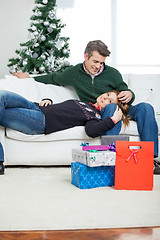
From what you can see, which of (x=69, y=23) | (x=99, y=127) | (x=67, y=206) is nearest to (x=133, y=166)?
(x=67, y=206)

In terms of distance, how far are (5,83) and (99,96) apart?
0.83m

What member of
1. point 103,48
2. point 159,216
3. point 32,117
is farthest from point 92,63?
point 159,216

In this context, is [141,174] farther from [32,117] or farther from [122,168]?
[32,117]

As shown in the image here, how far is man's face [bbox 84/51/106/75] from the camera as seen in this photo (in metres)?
2.66

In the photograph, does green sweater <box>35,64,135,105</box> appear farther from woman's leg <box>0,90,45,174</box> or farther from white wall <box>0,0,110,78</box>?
white wall <box>0,0,110,78</box>

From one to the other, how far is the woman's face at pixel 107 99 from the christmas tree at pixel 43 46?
4.42ft

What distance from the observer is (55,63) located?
3.97 metres

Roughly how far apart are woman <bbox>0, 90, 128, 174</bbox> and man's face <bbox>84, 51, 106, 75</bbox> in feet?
1.32

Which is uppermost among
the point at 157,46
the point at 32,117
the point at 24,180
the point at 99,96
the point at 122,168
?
the point at 157,46

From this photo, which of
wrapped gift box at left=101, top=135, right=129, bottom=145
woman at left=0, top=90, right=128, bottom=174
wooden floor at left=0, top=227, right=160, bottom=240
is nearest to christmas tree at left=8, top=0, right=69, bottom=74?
woman at left=0, top=90, right=128, bottom=174

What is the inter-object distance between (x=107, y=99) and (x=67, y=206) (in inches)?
52.3

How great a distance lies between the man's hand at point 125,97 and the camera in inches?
101

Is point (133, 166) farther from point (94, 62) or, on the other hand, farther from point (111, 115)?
point (94, 62)

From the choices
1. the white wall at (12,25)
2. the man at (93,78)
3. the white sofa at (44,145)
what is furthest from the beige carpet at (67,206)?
the white wall at (12,25)
